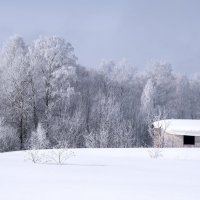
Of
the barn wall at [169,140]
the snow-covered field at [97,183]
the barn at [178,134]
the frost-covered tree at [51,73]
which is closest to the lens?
the snow-covered field at [97,183]

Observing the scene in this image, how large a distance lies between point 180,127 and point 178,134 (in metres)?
0.52

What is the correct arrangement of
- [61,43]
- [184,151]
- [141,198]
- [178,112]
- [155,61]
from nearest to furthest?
[141,198] → [184,151] → [61,43] → [178,112] → [155,61]

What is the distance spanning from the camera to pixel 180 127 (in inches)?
Result: 1273

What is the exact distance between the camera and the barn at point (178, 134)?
104 ft

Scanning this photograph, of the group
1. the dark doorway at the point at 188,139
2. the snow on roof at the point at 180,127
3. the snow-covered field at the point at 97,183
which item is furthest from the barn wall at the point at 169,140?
the snow-covered field at the point at 97,183

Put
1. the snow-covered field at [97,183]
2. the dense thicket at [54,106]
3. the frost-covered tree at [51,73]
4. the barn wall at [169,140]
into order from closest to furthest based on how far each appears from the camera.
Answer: the snow-covered field at [97,183]
the barn wall at [169,140]
the dense thicket at [54,106]
the frost-covered tree at [51,73]

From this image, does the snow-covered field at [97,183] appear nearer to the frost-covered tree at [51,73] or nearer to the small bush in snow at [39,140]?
the small bush in snow at [39,140]

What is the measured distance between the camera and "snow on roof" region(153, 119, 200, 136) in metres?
31.7

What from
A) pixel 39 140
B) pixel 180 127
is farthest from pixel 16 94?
pixel 180 127

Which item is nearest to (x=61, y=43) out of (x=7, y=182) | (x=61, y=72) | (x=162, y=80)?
(x=61, y=72)

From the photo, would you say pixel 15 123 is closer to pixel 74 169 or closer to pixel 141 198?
pixel 74 169

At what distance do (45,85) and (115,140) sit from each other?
27.6 ft

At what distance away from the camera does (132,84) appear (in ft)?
218

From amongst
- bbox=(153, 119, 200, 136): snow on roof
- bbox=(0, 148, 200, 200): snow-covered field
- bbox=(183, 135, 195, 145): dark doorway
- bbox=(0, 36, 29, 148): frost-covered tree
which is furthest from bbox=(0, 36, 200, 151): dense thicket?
bbox=(0, 148, 200, 200): snow-covered field
